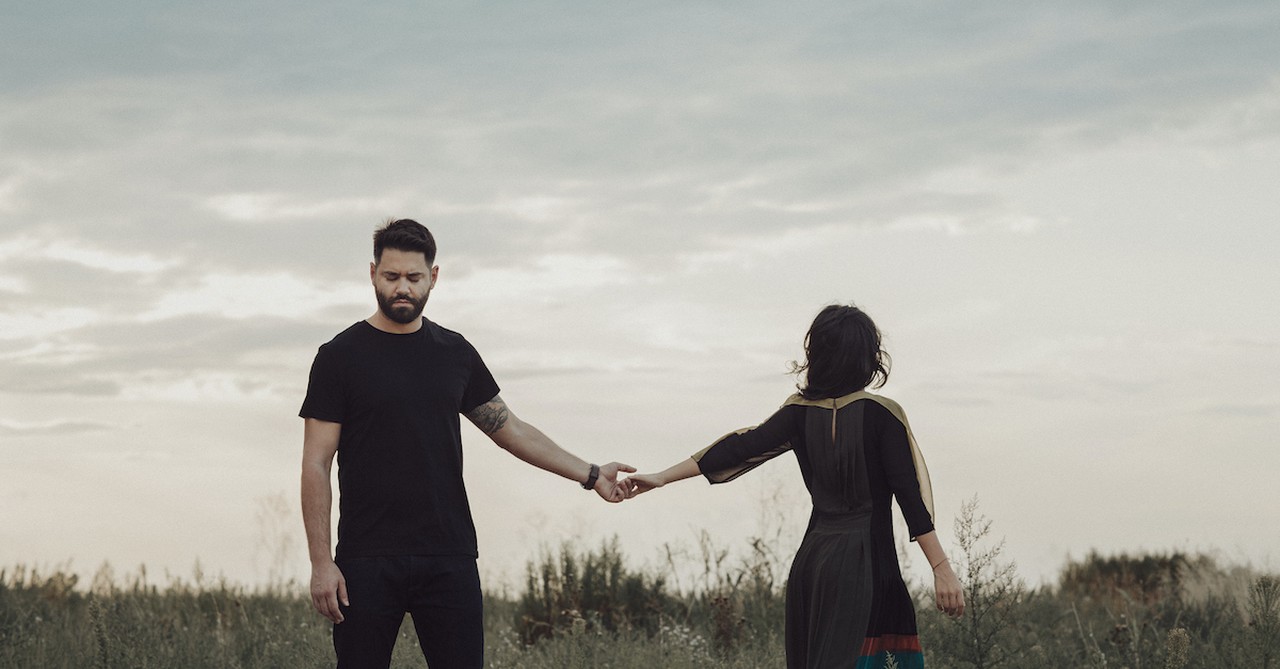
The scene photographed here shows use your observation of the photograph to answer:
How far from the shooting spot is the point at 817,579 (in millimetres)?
4871

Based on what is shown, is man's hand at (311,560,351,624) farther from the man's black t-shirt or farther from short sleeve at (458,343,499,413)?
short sleeve at (458,343,499,413)

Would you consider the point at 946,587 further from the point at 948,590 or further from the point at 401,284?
the point at 401,284

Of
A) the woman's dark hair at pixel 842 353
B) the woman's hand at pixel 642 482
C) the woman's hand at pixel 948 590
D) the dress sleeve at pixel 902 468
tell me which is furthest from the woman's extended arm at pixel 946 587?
the woman's hand at pixel 642 482

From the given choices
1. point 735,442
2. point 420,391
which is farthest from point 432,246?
point 735,442

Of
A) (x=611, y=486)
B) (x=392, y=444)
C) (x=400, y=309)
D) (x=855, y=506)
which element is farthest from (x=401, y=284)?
(x=855, y=506)

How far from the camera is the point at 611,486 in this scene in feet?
20.6

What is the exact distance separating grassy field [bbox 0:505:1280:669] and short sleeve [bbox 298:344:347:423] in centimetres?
231

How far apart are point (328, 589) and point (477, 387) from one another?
3.88 ft

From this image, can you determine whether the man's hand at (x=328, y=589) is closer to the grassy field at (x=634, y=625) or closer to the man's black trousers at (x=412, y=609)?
the man's black trousers at (x=412, y=609)

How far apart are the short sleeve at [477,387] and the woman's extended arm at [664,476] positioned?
90cm

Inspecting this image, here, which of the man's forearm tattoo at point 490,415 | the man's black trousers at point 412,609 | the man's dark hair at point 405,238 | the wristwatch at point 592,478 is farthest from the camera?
the wristwatch at point 592,478

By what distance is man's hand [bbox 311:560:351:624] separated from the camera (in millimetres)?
4840

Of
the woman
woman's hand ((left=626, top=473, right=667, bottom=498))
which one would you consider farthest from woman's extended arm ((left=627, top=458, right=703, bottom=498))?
the woman

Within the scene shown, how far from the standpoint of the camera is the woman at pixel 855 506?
15.7 ft
